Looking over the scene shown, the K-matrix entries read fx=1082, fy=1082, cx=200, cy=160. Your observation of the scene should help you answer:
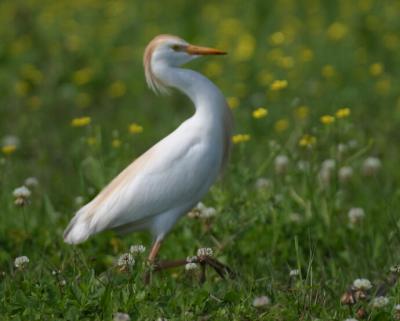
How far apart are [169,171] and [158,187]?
0.30 ft

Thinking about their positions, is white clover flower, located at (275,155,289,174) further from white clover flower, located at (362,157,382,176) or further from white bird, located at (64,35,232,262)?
white bird, located at (64,35,232,262)

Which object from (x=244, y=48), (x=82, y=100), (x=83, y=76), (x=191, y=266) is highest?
(x=191, y=266)

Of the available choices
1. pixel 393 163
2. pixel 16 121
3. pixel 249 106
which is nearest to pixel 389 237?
pixel 393 163

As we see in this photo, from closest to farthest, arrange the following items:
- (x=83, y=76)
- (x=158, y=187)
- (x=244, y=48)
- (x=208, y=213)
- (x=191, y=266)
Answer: (x=191, y=266)
(x=158, y=187)
(x=208, y=213)
(x=83, y=76)
(x=244, y=48)

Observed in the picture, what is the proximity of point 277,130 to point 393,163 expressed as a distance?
2.87 feet

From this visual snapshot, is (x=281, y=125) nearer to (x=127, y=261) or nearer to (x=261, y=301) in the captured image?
(x=127, y=261)

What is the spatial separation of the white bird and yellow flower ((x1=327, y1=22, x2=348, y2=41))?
459cm

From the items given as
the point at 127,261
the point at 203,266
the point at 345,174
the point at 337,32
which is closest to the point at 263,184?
the point at 345,174

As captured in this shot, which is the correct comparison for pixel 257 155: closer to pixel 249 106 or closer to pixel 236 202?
pixel 249 106

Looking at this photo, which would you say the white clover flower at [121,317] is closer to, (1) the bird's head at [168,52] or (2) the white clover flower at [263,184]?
(1) the bird's head at [168,52]

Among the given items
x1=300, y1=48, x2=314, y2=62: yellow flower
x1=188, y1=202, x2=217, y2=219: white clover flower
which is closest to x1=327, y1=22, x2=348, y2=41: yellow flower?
x1=300, y1=48, x2=314, y2=62: yellow flower

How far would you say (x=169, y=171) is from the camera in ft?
16.8

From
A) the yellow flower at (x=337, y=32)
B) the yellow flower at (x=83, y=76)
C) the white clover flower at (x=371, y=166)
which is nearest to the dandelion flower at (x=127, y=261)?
the white clover flower at (x=371, y=166)

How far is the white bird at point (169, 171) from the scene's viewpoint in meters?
5.09
